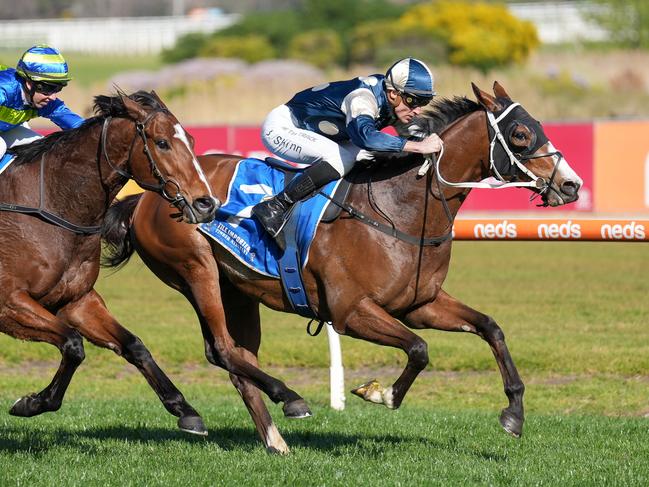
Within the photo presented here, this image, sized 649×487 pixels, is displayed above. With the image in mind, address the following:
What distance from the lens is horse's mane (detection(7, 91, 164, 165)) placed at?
5746 mm

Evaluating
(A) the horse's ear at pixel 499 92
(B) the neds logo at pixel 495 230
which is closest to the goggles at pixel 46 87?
(A) the horse's ear at pixel 499 92

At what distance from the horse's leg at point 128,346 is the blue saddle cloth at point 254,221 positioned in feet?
2.78

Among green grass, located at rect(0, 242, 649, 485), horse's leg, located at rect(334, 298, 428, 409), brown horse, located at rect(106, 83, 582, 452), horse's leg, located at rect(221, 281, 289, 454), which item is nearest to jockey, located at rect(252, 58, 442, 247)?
brown horse, located at rect(106, 83, 582, 452)

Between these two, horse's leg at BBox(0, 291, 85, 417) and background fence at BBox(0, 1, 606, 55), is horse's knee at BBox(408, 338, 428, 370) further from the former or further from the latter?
background fence at BBox(0, 1, 606, 55)

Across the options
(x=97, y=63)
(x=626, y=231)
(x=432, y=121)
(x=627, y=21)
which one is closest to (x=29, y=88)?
(x=432, y=121)

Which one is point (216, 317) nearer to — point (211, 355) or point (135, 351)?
point (211, 355)

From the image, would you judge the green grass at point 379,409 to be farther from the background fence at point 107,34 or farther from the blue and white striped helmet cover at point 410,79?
the background fence at point 107,34

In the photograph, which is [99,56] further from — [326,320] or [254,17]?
[326,320]

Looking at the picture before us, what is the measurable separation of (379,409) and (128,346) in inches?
100

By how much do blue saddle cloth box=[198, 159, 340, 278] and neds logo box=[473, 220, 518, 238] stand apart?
210cm

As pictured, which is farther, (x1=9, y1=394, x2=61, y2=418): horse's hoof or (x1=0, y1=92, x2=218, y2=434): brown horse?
(x1=9, y1=394, x2=61, y2=418): horse's hoof

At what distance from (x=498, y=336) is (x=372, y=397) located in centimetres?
75

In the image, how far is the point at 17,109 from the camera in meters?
6.09

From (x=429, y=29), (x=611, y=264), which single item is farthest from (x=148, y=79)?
(x=611, y=264)
